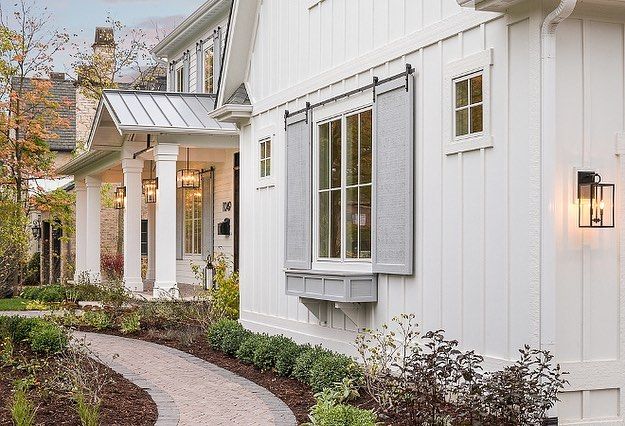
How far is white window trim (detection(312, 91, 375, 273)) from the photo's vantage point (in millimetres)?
10456

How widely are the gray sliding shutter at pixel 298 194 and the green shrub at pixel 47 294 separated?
10.6 meters

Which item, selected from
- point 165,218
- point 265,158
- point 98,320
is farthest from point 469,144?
point 165,218

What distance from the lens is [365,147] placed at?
1044cm

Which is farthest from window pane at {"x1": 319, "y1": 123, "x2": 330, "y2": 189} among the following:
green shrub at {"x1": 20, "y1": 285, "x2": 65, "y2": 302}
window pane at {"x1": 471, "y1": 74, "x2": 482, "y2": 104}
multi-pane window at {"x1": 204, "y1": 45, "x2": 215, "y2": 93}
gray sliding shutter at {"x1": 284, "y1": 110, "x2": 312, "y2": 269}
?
green shrub at {"x1": 20, "y1": 285, "x2": 65, "y2": 302}

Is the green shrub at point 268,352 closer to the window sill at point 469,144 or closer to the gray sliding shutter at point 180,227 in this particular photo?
the window sill at point 469,144

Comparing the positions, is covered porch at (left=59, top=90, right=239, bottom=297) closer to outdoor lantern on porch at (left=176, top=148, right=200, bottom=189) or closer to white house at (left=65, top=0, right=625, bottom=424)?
outdoor lantern on porch at (left=176, top=148, right=200, bottom=189)

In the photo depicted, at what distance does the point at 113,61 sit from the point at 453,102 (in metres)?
25.8

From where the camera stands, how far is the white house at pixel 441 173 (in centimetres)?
761

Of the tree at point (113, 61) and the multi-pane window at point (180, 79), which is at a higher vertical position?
the tree at point (113, 61)

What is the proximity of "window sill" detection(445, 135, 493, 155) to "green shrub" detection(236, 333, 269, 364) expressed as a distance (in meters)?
4.36

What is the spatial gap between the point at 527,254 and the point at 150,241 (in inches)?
822

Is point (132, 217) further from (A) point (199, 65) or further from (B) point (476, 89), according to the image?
(B) point (476, 89)

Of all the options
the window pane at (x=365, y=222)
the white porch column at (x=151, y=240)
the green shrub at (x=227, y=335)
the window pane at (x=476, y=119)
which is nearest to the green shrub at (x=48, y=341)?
the green shrub at (x=227, y=335)

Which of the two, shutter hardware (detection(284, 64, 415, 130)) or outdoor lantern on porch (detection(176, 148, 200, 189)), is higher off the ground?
shutter hardware (detection(284, 64, 415, 130))
